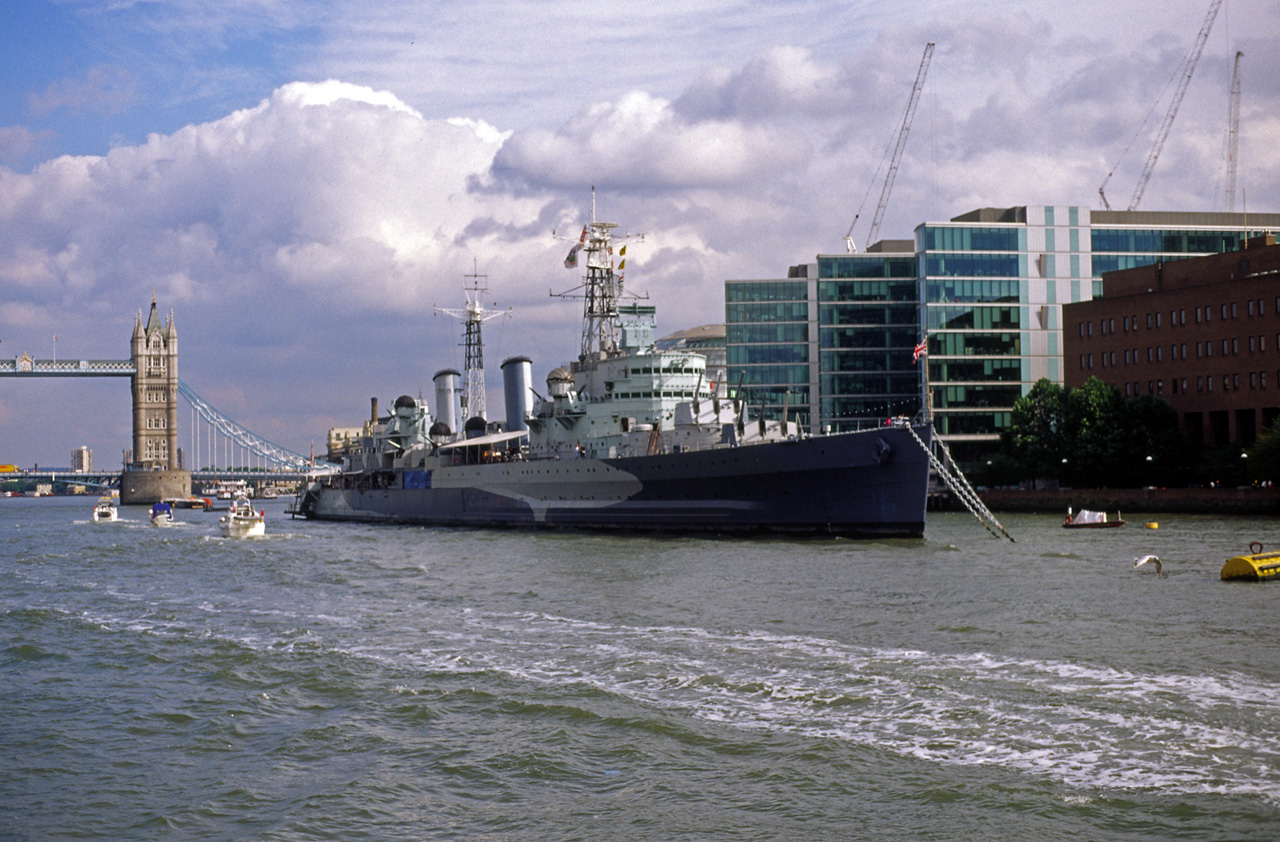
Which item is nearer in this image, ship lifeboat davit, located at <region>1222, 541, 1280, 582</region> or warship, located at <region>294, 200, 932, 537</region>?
ship lifeboat davit, located at <region>1222, 541, 1280, 582</region>

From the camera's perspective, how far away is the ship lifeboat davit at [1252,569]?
2405cm

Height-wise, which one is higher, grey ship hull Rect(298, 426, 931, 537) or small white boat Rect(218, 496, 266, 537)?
grey ship hull Rect(298, 426, 931, 537)

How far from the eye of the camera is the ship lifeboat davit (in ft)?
78.9

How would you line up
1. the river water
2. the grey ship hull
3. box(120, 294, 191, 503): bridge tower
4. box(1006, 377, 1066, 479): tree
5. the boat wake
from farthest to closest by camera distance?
1. box(120, 294, 191, 503): bridge tower
2. box(1006, 377, 1066, 479): tree
3. the grey ship hull
4. the boat wake
5. the river water

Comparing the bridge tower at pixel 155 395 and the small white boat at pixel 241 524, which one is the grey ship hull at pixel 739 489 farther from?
the bridge tower at pixel 155 395

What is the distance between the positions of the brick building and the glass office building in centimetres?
545

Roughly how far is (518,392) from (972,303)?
121ft

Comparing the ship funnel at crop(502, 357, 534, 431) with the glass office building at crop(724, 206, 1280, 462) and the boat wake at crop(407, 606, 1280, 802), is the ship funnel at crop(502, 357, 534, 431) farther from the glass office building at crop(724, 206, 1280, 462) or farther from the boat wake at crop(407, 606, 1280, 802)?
the boat wake at crop(407, 606, 1280, 802)

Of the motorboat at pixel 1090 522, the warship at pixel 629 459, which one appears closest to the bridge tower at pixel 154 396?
the warship at pixel 629 459

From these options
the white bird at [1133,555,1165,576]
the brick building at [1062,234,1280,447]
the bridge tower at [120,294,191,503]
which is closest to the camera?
the white bird at [1133,555,1165,576]

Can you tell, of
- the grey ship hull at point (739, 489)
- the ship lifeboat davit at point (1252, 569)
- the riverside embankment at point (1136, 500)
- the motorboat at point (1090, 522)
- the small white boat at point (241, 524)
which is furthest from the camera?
the small white boat at point (241, 524)

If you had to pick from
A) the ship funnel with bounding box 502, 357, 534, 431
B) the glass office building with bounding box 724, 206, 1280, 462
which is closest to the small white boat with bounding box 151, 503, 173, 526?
the ship funnel with bounding box 502, 357, 534, 431

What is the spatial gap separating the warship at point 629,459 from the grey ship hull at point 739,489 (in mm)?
50

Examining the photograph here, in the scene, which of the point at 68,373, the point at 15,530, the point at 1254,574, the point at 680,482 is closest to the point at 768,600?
the point at 1254,574
